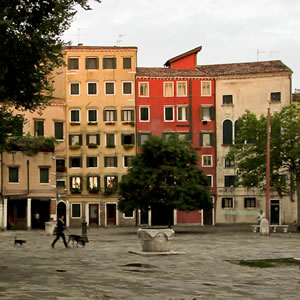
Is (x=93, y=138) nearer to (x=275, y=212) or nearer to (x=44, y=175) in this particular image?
(x=44, y=175)

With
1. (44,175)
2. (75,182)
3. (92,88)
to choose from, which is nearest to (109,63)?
(92,88)

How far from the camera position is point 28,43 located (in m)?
19.4

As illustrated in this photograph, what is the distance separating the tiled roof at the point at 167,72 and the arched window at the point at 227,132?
548 cm

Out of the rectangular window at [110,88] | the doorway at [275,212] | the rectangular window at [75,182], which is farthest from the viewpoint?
the rectangular window at [110,88]

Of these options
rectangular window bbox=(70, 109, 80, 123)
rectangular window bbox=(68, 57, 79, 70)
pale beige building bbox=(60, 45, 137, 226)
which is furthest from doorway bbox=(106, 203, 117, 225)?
rectangular window bbox=(68, 57, 79, 70)

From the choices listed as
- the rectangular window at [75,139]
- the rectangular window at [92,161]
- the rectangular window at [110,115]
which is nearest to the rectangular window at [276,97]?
the rectangular window at [110,115]

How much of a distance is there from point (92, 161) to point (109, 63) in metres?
10.3

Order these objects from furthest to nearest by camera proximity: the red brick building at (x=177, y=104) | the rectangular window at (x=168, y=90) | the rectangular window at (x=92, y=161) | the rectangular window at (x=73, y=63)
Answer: the rectangular window at (x=168, y=90), the red brick building at (x=177, y=104), the rectangular window at (x=73, y=63), the rectangular window at (x=92, y=161)

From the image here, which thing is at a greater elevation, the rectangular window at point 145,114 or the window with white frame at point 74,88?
the window with white frame at point 74,88

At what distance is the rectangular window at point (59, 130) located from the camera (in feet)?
230

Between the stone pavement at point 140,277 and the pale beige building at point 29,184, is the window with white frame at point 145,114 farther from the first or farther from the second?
the stone pavement at point 140,277

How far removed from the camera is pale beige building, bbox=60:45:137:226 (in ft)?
236

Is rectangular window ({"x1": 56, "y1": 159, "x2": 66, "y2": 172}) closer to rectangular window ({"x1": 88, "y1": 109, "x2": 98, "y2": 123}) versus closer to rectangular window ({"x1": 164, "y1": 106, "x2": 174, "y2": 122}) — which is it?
rectangular window ({"x1": 88, "y1": 109, "x2": 98, "y2": 123})

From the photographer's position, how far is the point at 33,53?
19.5 meters
